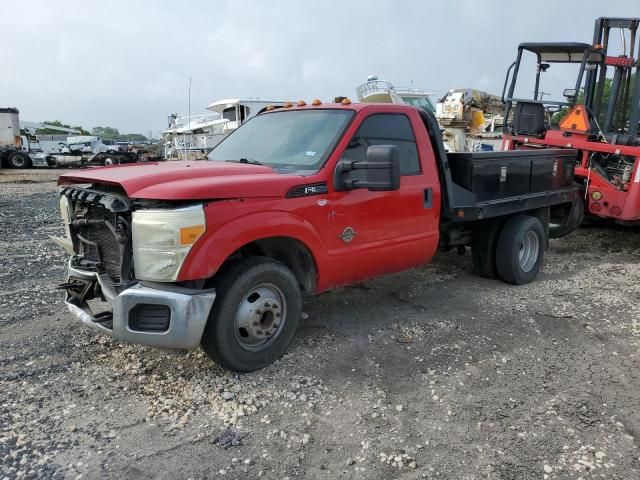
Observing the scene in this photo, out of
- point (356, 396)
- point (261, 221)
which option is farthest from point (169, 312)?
point (356, 396)

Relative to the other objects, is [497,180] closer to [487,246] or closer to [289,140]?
[487,246]

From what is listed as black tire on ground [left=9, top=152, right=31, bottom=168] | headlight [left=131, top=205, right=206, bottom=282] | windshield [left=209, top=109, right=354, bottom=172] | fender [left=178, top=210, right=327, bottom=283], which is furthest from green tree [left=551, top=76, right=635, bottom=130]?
black tire on ground [left=9, top=152, right=31, bottom=168]

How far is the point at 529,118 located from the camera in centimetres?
906

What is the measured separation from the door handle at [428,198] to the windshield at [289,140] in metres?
1.05

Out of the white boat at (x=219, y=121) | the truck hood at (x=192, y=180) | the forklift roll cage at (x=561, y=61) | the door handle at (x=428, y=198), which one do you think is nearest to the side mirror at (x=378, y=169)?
the truck hood at (x=192, y=180)

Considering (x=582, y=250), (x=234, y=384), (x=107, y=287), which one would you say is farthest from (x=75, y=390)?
(x=582, y=250)

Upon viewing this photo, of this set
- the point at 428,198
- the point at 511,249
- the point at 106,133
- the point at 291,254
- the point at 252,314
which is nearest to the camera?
the point at 252,314

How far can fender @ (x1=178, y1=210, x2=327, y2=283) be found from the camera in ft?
11.3

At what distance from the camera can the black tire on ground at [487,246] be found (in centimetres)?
627

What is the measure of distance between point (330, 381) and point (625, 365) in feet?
7.64

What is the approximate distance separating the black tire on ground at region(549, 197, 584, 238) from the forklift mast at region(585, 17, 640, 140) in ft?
5.94

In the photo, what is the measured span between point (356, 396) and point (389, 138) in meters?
2.30

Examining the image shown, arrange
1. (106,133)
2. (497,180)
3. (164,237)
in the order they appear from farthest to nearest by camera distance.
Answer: (106,133), (497,180), (164,237)

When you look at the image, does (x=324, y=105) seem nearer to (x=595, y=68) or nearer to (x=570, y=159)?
→ (x=570, y=159)
